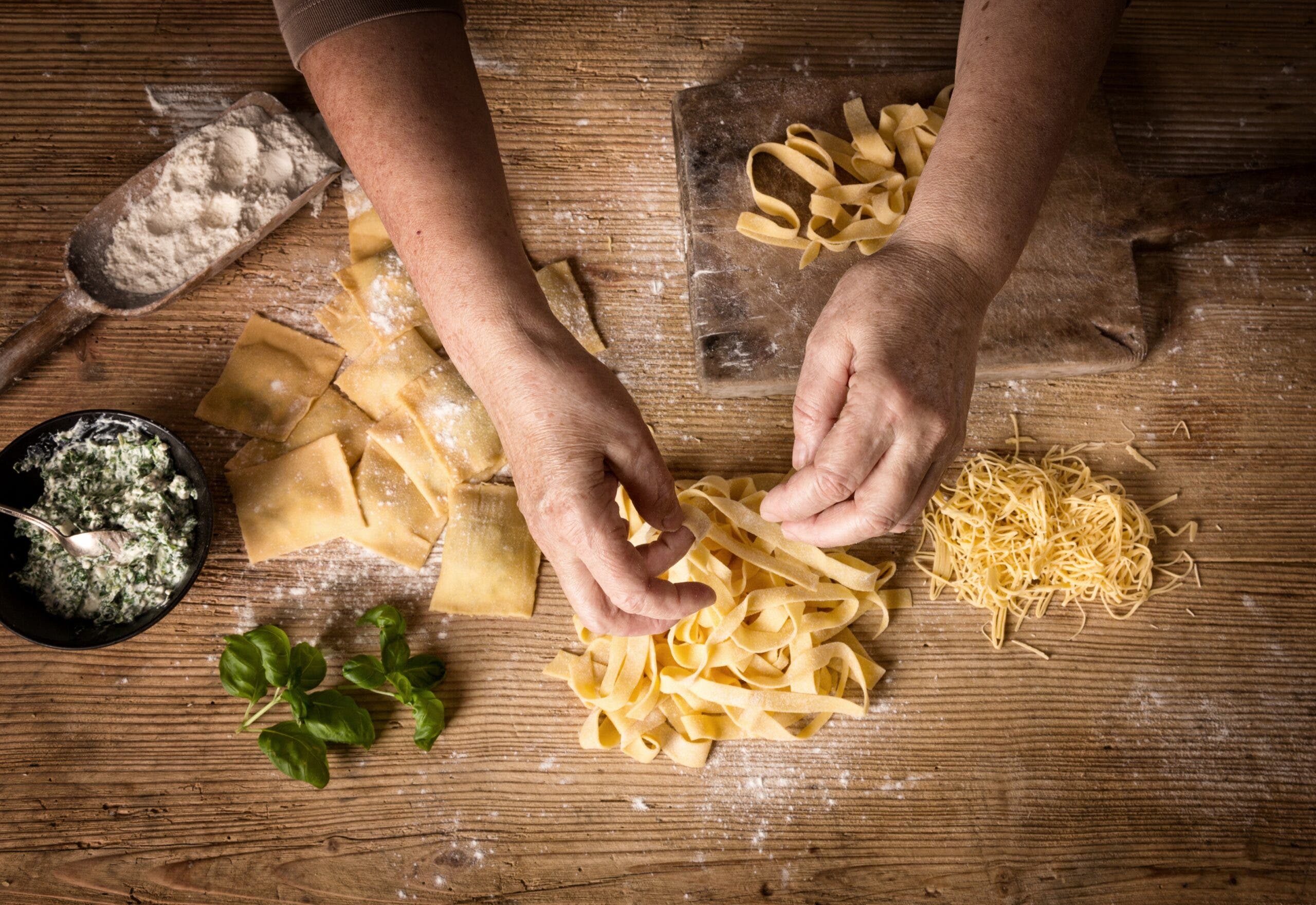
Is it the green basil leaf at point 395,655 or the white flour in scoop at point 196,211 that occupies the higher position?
the white flour in scoop at point 196,211

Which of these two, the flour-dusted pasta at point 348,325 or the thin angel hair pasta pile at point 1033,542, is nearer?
the thin angel hair pasta pile at point 1033,542

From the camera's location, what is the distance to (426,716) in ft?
5.71

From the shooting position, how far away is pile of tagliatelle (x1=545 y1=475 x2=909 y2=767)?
1779 mm

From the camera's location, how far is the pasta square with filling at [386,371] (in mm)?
1928

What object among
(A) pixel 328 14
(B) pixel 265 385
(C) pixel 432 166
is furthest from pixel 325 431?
(A) pixel 328 14

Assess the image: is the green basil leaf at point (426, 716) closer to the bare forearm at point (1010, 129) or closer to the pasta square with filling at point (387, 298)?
the pasta square with filling at point (387, 298)

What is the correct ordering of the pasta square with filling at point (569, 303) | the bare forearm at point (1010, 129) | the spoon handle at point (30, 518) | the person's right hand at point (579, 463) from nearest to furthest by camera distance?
the person's right hand at point (579, 463)
the bare forearm at point (1010, 129)
the spoon handle at point (30, 518)
the pasta square with filling at point (569, 303)

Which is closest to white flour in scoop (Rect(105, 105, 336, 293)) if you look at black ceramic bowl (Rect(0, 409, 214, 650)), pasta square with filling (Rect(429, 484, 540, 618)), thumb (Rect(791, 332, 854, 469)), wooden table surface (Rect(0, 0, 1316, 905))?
wooden table surface (Rect(0, 0, 1316, 905))

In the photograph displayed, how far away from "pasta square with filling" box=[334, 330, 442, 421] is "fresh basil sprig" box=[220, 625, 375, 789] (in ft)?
1.85

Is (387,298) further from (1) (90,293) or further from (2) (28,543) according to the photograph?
(2) (28,543)

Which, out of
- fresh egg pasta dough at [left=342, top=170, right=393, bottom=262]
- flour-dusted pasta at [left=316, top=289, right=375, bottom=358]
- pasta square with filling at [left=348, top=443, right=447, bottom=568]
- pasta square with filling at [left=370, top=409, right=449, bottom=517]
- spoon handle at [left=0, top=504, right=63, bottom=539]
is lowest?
pasta square with filling at [left=348, top=443, right=447, bottom=568]

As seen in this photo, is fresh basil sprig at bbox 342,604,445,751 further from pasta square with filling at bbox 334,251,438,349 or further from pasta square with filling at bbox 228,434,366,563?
pasta square with filling at bbox 334,251,438,349

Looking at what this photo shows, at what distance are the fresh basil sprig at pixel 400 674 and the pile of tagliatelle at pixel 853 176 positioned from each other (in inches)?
46.9

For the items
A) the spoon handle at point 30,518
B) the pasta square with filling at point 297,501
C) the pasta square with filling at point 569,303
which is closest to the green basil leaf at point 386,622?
the pasta square with filling at point 297,501
